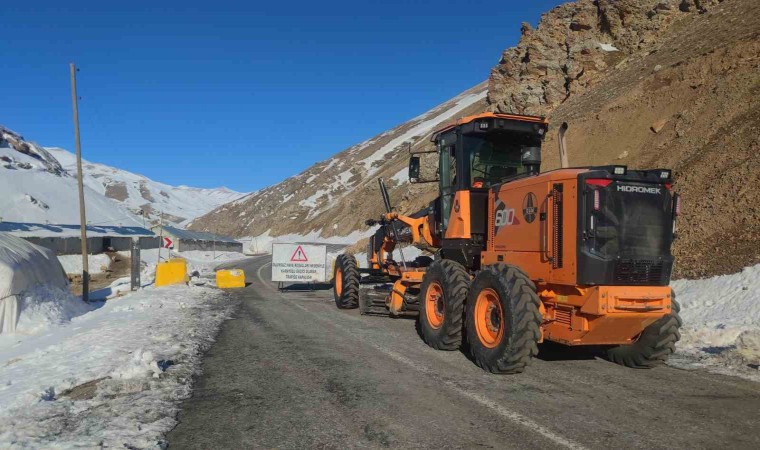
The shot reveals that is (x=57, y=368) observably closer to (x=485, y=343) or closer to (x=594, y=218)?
(x=485, y=343)

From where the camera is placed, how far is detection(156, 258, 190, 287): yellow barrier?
63.4 feet

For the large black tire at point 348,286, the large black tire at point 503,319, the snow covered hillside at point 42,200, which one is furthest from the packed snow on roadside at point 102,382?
the snow covered hillside at point 42,200

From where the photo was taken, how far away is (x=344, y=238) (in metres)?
68.6

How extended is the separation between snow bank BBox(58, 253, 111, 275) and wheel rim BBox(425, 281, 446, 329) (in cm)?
3346

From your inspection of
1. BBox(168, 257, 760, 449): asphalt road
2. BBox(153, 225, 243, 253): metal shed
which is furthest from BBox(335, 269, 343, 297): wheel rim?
BBox(153, 225, 243, 253): metal shed

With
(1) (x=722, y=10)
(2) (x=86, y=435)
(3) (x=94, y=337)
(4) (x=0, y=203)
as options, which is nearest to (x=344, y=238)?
(4) (x=0, y=203)

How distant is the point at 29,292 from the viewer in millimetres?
12273

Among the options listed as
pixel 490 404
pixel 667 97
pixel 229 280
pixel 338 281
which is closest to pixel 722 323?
pixel 490 404

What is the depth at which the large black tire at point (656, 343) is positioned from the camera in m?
6.77

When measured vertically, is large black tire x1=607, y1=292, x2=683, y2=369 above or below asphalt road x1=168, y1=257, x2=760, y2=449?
above

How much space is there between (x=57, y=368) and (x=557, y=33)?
138ft

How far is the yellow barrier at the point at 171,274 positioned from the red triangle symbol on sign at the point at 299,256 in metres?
4.42

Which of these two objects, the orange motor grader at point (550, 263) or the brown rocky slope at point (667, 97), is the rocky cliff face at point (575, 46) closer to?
the brown rocky slope at point (667, 97)

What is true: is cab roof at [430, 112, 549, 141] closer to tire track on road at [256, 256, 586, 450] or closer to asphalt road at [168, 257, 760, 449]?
asphalt road at [168, 257, 760, 449]
